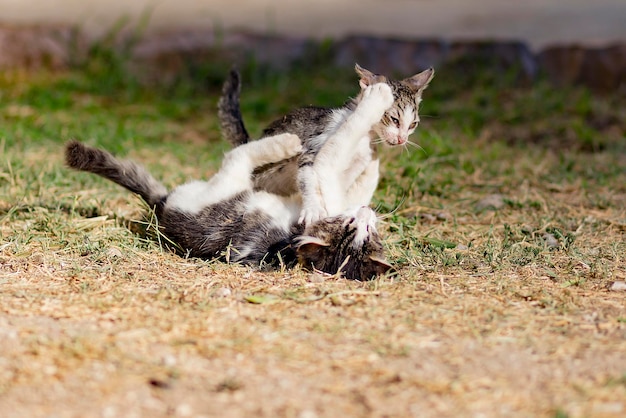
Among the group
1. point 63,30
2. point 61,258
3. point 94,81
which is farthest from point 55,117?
point 61,258

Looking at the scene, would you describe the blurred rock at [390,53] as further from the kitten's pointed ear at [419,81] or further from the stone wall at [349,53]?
the kitten's pointed ear at [419,81]

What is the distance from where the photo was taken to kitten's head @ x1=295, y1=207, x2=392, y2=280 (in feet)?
10.0

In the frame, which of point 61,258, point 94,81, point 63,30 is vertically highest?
point 63,30

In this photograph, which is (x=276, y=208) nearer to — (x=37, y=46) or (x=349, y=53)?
(x=349, y=53)

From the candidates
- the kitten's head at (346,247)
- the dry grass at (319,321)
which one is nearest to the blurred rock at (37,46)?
the dry grass at (319,321)

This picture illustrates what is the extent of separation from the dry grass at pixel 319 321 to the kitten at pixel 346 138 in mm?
381

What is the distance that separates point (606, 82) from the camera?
8070 millimetres

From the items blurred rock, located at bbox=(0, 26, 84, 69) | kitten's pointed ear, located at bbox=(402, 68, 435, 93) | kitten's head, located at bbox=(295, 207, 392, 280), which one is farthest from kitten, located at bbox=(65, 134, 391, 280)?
blurred rock, located at bbox=(0, 26, 84, 69)

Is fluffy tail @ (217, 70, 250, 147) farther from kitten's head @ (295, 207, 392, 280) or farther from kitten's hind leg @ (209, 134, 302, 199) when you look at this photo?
kitten's head @ (295, 207, 392, 280)

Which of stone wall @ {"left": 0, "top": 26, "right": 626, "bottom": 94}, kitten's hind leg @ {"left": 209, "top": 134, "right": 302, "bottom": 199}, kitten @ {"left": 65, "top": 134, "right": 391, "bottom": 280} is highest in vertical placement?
stone wall @ {"left": 0, "top": 26, "right": 626, "bottom": 94}

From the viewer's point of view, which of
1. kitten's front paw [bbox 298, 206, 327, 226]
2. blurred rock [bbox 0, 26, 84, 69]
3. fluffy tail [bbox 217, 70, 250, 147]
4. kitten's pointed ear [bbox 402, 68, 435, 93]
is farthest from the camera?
blurred rock [bbox 0, 26, 84, 69]

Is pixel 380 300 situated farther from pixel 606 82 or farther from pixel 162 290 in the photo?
pixel 606 82

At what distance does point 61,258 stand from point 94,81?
492cm

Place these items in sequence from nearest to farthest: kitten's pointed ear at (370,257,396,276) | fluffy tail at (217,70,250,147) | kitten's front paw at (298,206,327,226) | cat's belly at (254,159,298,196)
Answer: kitten's pointed ear at (370,257,396,276) < kitten's front paw at (298,206,327,226) < cat's belly at (254,159,298,196) < fluffy tail at (217,70,250,147)
